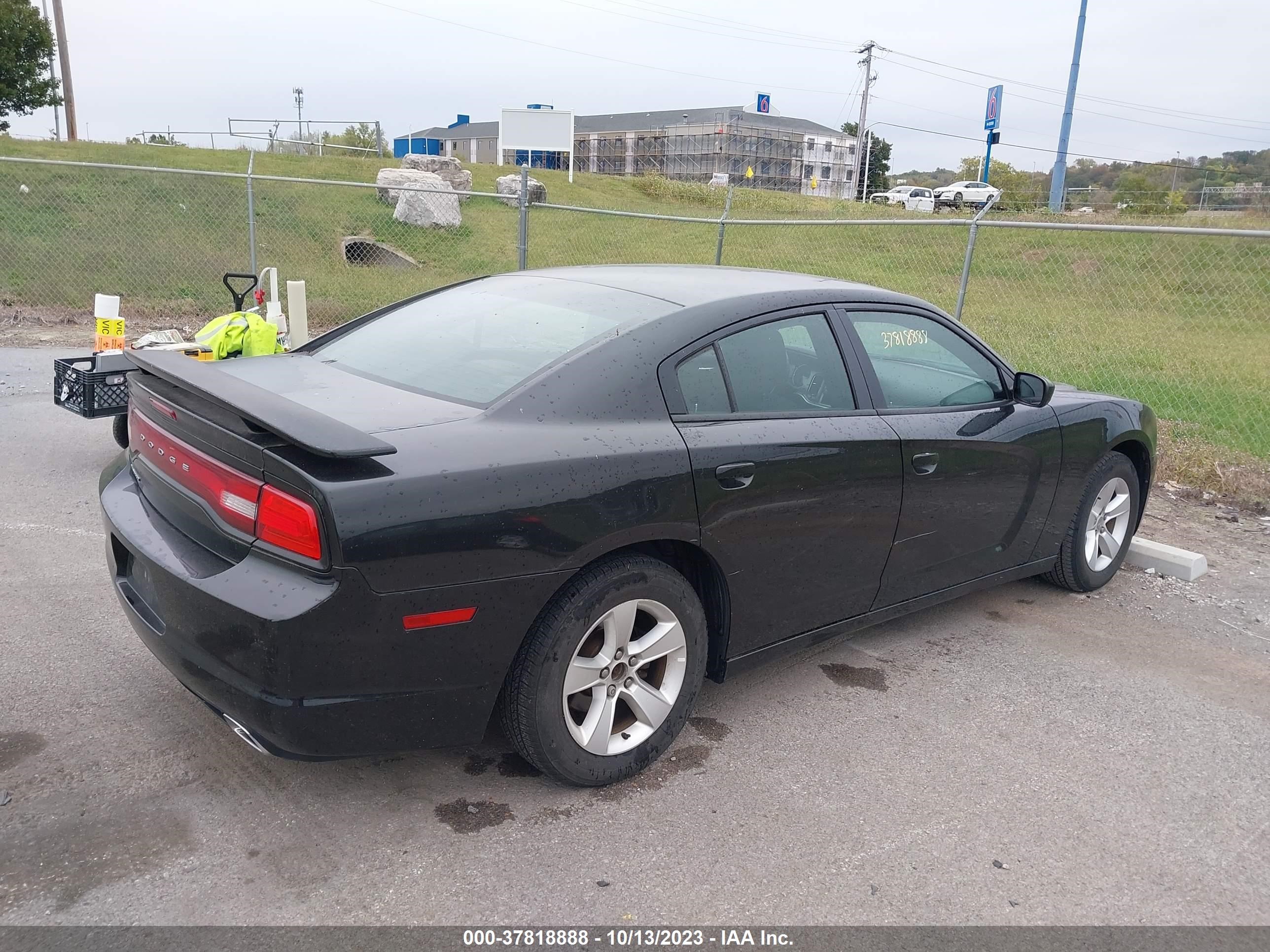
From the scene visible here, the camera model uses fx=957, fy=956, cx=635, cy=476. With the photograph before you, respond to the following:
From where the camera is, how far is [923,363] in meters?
4.01

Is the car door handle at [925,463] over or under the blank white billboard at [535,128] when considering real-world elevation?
under

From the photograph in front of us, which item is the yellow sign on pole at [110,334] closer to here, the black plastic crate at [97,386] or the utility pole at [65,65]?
the black plastic crate at [97,386]

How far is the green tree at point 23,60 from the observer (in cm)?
3431

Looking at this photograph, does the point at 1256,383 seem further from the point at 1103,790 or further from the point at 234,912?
the point at 234,912

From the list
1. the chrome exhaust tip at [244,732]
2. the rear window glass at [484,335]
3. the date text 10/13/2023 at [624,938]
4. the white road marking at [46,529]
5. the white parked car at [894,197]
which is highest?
the white parked car at [894,197]

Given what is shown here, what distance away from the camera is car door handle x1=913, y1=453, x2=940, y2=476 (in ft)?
11.9

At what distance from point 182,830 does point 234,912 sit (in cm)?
42

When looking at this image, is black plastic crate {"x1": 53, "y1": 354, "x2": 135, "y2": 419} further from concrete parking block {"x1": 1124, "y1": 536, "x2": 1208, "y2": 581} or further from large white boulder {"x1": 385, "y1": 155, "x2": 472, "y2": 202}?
large white boulder {"x1": 385, "y1": 155, "x2": 472, "y2": 202}

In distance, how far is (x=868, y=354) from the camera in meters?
3.69

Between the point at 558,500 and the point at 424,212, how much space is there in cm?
1803

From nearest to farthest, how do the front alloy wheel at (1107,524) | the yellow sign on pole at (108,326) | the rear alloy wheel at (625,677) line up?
1. the rear alloy wheel at (625,677)
2. the front alloy wheel at (1107,524)
3. the yellow sign on pole at (108,326)

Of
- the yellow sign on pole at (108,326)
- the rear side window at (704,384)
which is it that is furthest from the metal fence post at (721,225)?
the rear side window at (704,384)

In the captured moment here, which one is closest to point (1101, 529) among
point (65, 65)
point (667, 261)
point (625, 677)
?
point (625, 677)

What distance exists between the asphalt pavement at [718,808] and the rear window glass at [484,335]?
48.4 inches
